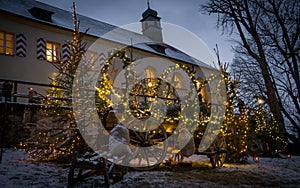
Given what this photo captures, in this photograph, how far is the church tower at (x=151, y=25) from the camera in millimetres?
26453

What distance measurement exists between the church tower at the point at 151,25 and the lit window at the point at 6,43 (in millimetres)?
15921

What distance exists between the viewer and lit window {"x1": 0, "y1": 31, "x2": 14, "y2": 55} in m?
11.9


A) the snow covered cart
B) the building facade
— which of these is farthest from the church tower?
the snow covered cart

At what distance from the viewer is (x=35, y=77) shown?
1252 cm

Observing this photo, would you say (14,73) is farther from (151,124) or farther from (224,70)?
(224,70)

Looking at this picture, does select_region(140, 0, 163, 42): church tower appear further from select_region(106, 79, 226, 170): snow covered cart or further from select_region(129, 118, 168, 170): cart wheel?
select_region(129, 118, 168, 170): cart wheel

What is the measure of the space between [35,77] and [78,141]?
815 cm

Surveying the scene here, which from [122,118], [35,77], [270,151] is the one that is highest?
[35,77]

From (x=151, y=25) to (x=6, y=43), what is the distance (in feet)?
56.8

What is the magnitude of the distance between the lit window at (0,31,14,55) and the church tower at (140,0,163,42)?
52.2 ft

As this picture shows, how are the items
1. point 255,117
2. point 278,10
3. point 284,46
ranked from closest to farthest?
point 255,117, point 278,10, point 284,46

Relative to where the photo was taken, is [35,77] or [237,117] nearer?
[237,117]

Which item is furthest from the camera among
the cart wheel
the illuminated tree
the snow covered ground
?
the illuminated tree

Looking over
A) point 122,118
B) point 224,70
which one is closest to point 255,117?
point 224,70
